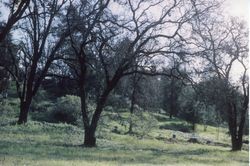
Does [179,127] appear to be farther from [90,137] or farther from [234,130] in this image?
[90,137]

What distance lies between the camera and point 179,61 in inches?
1163

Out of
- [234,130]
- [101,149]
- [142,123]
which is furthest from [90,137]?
[142,123]

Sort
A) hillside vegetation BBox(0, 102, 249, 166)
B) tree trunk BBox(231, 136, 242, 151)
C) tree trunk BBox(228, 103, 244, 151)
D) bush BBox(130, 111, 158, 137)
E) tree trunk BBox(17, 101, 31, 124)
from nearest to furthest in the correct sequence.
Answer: hillside vegetation BBox(0, 102, 249, 166)
tree trunk BBox(228, 103, 244, 151)
tree trunk BBox(17, 101, 31, 124)
tree trunk BBox(231, 136, 242, 151)
bush BBox(130, 111, 158, 137)

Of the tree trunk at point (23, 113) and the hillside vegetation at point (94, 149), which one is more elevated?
the tree trunk at point (23, 113)

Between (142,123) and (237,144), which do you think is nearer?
(237,144)

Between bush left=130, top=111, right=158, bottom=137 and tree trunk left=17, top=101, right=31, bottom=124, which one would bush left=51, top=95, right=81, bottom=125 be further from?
tree trunk left=17, top=101, right=31, bottom=124

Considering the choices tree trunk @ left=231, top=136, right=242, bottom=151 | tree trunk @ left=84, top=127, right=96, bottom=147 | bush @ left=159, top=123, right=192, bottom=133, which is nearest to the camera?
tree trunk @ left=84, top=127, right=96, bottom=147

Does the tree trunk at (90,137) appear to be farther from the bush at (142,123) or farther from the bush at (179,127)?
the bush at (179,127)

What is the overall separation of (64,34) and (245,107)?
60.6ft

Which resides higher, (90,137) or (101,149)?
(90,137)

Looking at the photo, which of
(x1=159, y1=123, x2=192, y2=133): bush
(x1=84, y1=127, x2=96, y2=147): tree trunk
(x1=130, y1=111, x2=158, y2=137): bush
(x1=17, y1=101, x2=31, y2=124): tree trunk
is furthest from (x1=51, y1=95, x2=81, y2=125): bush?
(x1=159, y1=123, x2=192, y2=133): bush

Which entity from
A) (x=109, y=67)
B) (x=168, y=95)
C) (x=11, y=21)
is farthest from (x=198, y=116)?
(x=11, y=21)

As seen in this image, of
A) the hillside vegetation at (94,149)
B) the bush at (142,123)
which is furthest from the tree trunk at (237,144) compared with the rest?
the bush at (142,123)

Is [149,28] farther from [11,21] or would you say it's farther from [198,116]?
[198,116]
